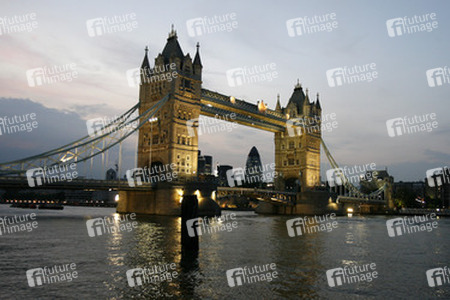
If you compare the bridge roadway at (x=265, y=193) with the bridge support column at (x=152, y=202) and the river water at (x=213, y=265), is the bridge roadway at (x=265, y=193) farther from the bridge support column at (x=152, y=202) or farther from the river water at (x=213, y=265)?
the river water at (x=213, y=265)

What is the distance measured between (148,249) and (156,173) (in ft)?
138

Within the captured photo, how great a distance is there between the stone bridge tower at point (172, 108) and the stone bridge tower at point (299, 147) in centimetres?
3358

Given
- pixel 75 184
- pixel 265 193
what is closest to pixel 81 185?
pixel 75 184

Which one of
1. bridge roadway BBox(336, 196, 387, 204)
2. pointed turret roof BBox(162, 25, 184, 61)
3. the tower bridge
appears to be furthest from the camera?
bridge roadway BBox(336, 196, 387, 204)

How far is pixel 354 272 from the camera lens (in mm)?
16344

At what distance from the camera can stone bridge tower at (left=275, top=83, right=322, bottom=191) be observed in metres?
90.8

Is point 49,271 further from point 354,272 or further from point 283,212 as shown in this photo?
point 283,212

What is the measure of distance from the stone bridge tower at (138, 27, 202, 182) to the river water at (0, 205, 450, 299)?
32.9 meters

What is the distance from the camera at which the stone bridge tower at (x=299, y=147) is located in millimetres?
90750

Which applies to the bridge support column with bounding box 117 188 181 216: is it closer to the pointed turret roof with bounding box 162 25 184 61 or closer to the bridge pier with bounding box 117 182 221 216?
the bridge pier with bounding box 117 182 221 216

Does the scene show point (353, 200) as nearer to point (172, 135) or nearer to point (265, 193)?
point (265, 193)

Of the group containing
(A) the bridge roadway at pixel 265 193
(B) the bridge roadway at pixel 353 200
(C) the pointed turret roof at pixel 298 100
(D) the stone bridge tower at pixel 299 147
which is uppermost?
(C) the pointed turret roof at pixel 298 100

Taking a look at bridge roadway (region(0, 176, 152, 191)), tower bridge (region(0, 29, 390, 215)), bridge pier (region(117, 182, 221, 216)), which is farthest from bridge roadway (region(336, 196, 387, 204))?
bridge roadway (region(0, 176, 152, 191))

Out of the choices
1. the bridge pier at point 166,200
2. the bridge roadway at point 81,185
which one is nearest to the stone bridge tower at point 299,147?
the bridge roadway at point 81,185
